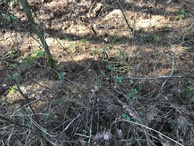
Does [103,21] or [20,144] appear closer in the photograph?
[20,144]

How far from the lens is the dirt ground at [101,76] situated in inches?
112

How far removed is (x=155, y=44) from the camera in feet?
13.5

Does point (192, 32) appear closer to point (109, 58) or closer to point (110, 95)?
point (109, 58)

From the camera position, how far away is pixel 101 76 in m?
3.67

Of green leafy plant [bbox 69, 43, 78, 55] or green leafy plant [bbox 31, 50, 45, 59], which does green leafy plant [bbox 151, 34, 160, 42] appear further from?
green leafy plant [bbox 31, 50, 45, 59]

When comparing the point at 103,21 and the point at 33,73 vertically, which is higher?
the point at 103,21

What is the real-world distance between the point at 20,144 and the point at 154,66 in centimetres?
205

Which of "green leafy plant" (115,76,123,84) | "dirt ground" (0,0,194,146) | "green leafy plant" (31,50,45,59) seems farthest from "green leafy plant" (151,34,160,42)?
"green leafy plant" (31,50,45,59)

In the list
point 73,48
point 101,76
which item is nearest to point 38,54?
point 73,48

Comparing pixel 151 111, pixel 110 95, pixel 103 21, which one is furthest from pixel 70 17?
pixel 151 111

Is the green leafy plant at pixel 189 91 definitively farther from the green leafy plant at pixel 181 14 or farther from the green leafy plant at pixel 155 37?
the green leafy plant at pixel 181 14

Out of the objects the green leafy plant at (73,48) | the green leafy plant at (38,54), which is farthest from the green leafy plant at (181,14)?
the green leafy plant at (38,54)

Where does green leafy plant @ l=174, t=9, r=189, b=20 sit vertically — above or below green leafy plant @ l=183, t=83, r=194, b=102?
above

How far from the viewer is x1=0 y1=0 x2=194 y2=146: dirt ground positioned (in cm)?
285
